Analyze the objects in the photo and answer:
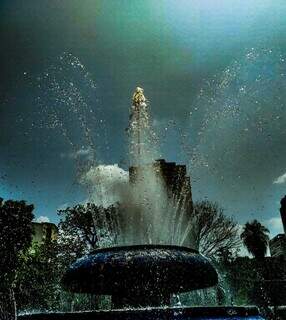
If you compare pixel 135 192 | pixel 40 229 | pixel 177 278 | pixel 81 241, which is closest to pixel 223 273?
pixel 135 192

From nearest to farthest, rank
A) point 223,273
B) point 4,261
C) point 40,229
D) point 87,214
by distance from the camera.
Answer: point 4,261, point 223,273, point 87,214, point 40,229

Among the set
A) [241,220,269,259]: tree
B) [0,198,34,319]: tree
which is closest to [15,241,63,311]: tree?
[0,198,34,319]: tree

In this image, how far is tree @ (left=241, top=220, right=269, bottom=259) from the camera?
161ft

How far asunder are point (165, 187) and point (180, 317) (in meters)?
40.0

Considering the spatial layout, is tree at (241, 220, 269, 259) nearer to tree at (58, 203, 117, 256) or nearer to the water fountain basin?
tree at (58, 203, 117, 256)

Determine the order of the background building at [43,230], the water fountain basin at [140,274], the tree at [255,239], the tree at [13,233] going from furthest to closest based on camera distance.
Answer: the background building at [43,230]
the tree at [255,239]
the tree at [13,233]
the water fountain basin at [140,274]

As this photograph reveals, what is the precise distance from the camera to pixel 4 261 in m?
19.9

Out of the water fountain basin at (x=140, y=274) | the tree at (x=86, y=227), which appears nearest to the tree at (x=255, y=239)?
the tree at (x=86, y=227)

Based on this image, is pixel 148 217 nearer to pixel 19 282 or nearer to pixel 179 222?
pixel 179 222

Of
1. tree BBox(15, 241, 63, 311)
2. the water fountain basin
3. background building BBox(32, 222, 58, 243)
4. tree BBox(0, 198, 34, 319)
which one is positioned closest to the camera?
the water fountain basin

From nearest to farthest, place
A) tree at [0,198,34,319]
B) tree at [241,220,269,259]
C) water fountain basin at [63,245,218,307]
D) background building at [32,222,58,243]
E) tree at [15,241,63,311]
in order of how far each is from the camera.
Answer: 1. water fountain basin at [63,245,218,307]
2. tree at [15,241,63,311]
3. tree at [0,198,34,319]
4. tree at [241,220,269,259]
5. background building at [32,222,58,243]

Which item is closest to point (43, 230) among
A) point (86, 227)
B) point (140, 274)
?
point (86, 227)

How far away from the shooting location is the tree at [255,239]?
49219 millimetres

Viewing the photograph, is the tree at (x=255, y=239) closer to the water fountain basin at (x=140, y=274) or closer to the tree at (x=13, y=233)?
the tree at (x=13, y=233)
